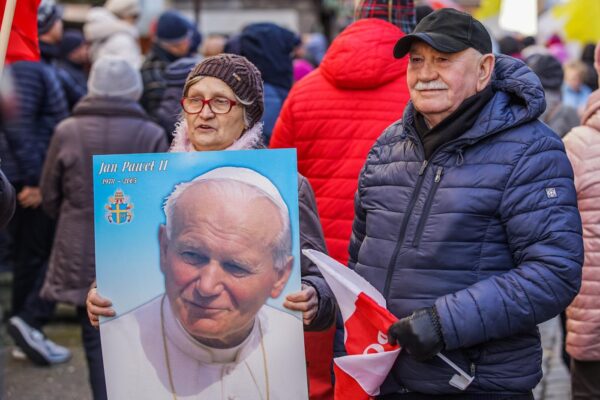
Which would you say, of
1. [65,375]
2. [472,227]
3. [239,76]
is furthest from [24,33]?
[65,375]

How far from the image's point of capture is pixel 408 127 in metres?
3.37

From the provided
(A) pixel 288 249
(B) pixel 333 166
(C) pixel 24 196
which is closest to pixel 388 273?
(A) pixel 288 249

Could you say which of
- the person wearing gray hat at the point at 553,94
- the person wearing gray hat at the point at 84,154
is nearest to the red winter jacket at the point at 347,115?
the person wearing gray hat at the point at 84,154

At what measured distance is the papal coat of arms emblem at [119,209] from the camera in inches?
124

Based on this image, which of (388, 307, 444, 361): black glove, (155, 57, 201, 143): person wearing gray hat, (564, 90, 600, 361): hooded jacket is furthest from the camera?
(155, 57, 201, 143): person wearing gray hat

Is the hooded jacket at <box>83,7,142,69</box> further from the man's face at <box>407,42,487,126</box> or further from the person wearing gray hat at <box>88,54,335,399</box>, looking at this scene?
the man's face at <box>407,42,487,126</box>

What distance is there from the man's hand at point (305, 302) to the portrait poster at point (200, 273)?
2cm

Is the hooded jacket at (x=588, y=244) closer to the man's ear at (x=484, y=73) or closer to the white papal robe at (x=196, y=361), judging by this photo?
the man's ear at (x=484, y=73)

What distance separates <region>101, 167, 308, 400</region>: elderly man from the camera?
3068 mm

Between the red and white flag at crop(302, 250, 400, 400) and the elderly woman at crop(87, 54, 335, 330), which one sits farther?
the elderly woman at crop(87, 54, 335, 330)

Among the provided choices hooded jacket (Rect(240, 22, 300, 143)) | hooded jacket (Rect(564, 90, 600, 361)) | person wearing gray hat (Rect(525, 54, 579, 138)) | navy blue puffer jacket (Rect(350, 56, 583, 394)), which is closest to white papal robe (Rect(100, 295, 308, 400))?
navy blue puffer jacket (Rect(350, 56, 583, 394))

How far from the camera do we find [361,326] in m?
3.24

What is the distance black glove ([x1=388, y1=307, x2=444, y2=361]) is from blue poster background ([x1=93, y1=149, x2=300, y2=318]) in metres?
0.49

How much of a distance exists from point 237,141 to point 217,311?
2.21ft
